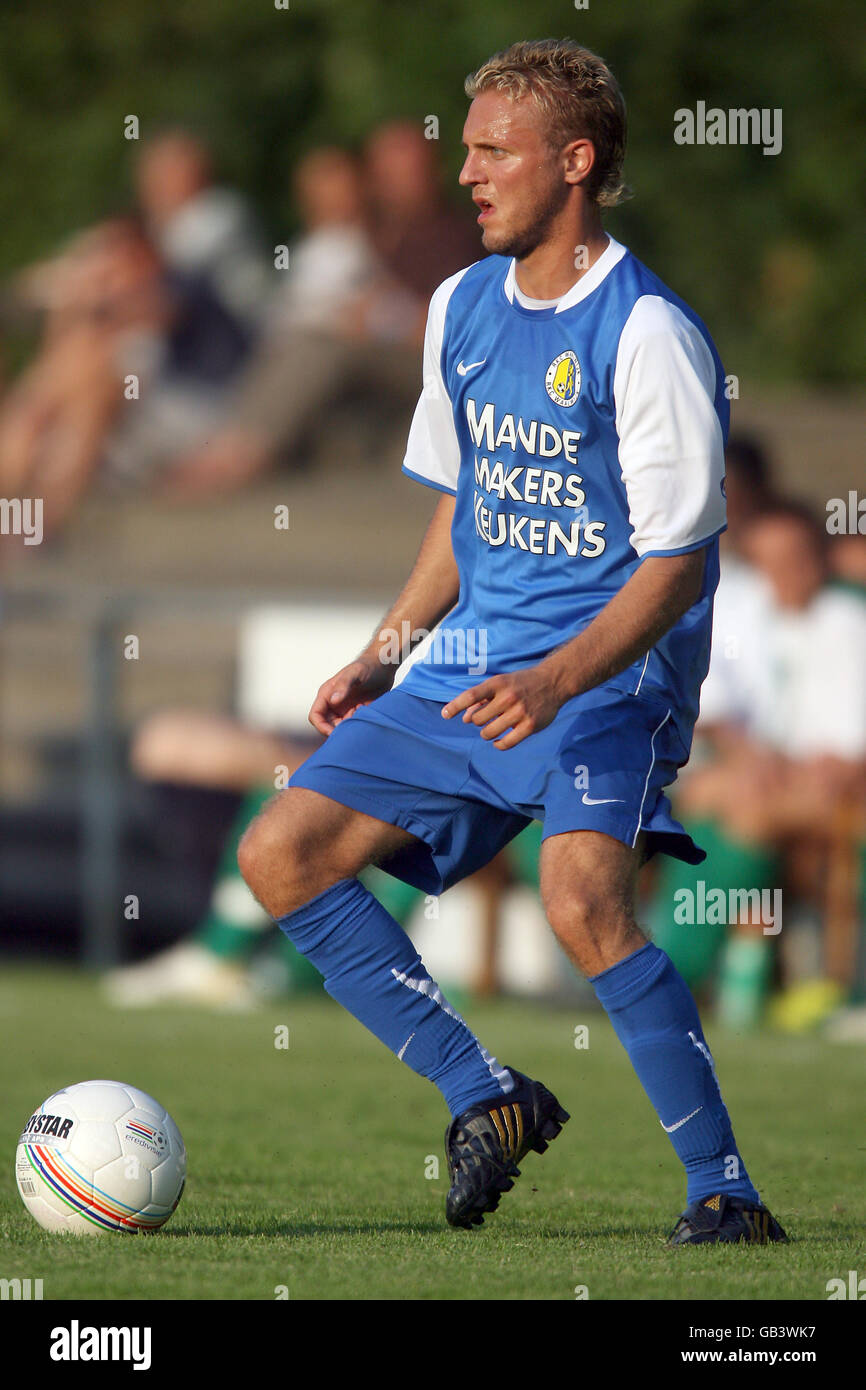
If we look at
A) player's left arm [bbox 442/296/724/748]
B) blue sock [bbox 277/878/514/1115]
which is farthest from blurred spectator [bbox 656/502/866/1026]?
player's left arm [bbox 442/296/724/748]

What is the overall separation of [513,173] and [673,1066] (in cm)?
185

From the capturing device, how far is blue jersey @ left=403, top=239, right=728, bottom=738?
428cm

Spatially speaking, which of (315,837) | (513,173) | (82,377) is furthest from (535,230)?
(82,377)

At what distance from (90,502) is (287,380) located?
4.53ft

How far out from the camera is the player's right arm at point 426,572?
15.8ft

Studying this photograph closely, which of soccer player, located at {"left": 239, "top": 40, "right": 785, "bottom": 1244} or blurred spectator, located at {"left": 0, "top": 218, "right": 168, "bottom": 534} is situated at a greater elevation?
blurred spectator, located at {"left": 0, "top": 218, "right": 168, "bottom": 534}

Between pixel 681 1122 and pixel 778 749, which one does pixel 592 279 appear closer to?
pixel 681 1122

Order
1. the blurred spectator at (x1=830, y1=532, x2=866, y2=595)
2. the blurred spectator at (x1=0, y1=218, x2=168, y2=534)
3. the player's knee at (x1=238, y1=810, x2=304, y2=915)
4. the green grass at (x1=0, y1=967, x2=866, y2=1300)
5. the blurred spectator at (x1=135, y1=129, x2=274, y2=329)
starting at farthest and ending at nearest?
the blurred spectator at (x1=135, y1=129, x2=274, y2=329) < the blurred spectator at (x1=0, y1=218, x2=168, y2=534) < the blurred spectator at (x1=830, y1=532, x2=866, y2=595) < the player's knee at (x1=238, y1=810, x2=304, y2=915) < the green grass at (x1=0, y1=967, x2=866, y2=1300)

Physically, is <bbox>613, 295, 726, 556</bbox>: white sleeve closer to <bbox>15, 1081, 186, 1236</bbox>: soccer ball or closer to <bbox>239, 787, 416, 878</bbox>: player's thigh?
<bbox>239, 787, 416, 878</bbox>: player's thigh

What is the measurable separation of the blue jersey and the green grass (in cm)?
115

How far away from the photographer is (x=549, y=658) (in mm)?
4168
